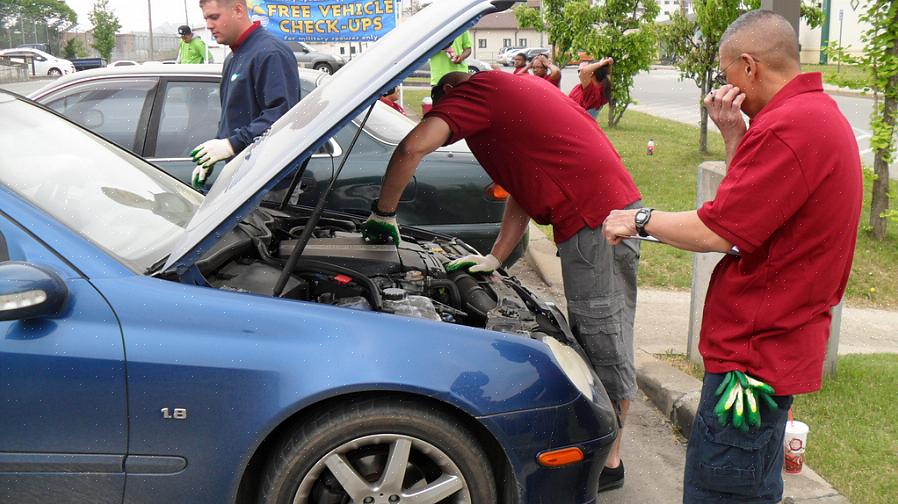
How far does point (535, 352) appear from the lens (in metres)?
2.74

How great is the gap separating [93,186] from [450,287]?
4.51 ft

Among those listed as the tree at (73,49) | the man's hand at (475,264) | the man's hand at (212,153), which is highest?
the tree at (73,49)

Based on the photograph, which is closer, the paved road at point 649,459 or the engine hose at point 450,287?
the engine hose at point 450,287

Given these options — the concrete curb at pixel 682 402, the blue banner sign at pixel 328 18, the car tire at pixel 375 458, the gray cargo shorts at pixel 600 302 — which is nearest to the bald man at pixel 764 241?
the car tire at pixel 375 458

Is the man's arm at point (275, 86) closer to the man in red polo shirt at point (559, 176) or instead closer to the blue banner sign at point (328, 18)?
the man in red polo shirt at point (559, 176)

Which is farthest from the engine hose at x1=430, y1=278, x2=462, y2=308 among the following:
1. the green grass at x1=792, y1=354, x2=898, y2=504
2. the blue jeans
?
the green grass at x1=792, y1=354, x2=898, y2=504

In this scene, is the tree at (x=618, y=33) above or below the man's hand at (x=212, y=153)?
above

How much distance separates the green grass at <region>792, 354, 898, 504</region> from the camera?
11.4 feet

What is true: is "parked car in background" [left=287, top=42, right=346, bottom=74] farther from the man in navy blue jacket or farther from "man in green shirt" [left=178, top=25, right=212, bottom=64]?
the man in navy blue jacket

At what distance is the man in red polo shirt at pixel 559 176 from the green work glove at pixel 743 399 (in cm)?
98

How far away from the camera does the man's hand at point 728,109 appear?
2.41 meters

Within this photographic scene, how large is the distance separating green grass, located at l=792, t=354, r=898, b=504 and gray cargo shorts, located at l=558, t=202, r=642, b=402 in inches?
38.1

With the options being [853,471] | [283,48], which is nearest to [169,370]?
[283,48]

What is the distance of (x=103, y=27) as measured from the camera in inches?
2496
